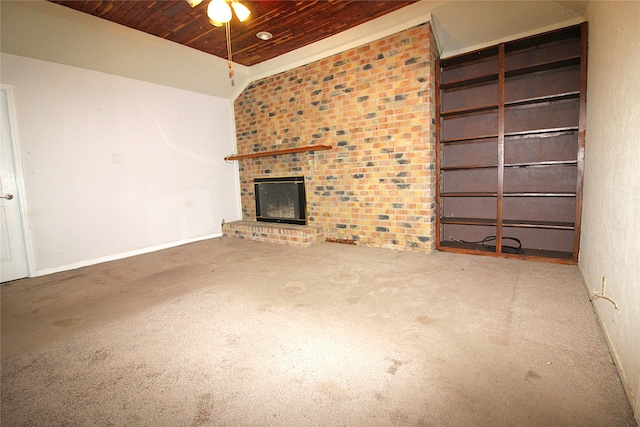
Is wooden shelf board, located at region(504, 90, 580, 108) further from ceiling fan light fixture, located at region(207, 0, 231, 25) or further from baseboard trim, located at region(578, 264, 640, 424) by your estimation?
ceiling fan light fixture, located at region(207, 0, 231, 25)

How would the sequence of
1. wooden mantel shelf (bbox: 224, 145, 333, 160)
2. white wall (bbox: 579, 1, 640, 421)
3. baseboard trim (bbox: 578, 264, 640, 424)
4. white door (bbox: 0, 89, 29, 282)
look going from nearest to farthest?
baseboard trim (bbox: 578, 264, 640, 424) < white wall (bbox: 579, 1, 640, 421) < white door (bbox: 0, 89, 29, 282) < wooden mantel shelf (bbox: 224, 145, 333, 160)

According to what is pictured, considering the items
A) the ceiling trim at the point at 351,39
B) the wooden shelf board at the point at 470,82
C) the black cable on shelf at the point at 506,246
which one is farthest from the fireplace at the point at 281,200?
the black cable on shelf at the point at 506,246

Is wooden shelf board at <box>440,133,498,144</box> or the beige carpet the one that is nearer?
the beige carpet

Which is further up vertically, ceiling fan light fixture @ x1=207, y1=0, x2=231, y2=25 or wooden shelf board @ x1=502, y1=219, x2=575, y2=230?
ceiling fan light fixture @ x1=207, y1=0, x2=231, y2=25

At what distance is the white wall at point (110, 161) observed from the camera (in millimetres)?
3232

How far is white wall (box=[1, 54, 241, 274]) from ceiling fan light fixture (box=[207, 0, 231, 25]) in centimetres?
242

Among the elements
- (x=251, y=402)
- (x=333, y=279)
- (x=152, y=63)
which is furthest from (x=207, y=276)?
(x=152, y=63)

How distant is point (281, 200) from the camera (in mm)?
4773

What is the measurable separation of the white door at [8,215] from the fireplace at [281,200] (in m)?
2.94

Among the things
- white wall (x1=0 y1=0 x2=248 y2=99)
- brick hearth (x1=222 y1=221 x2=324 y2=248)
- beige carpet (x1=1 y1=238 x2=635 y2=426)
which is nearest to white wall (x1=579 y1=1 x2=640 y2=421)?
beige carpet (x1=1 y1=238 x2=635 y2=426)

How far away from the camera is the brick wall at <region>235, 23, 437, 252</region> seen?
11.0 ft

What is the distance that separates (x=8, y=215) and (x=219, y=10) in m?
3.12

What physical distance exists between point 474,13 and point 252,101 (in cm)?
338

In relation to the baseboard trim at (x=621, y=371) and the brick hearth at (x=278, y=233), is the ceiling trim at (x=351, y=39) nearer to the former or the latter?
the brick hearth at (x=278, y=233)
